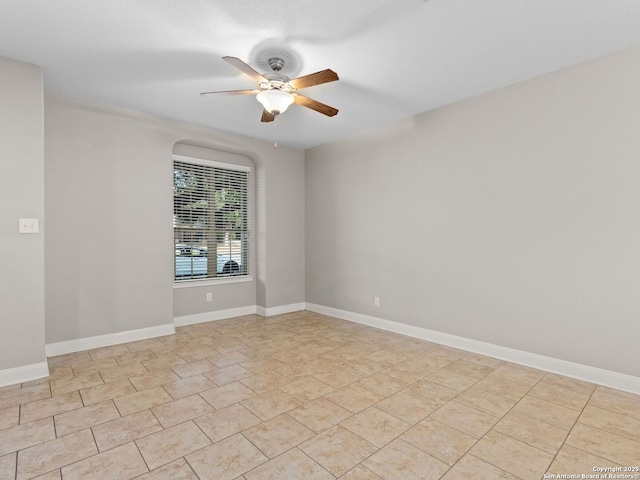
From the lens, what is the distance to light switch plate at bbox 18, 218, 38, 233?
282cm

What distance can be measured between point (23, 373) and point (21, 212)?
4.37 ft

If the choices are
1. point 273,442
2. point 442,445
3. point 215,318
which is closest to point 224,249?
point 215,318

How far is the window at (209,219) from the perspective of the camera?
15.0 ft

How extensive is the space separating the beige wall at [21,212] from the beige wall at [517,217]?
345cm

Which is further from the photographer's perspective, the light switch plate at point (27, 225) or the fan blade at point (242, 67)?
the light switch plate at point (27, 225)

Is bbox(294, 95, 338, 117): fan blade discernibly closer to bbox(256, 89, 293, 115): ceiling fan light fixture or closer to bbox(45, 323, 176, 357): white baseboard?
bbox(256, 89, 293, 115): ceiling fan light fixture

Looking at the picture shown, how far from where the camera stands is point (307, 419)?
2244 mm

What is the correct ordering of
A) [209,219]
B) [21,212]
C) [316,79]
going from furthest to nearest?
1. [209,219]
2. [21,212]
3. [316,79]

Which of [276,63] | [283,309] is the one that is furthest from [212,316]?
[276,63]

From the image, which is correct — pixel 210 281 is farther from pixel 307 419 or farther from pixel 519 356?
pixel 519 356

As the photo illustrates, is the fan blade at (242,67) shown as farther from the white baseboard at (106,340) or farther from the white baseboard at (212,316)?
the white baseboard at (212,316)

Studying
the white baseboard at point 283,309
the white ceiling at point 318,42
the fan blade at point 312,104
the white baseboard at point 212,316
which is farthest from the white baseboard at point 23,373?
the fan blade at point 312,104

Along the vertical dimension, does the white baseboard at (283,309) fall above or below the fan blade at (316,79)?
below

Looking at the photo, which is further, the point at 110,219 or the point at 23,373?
the point at 110,219
